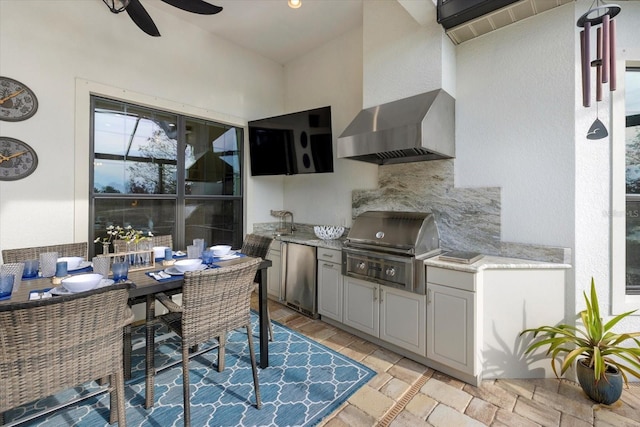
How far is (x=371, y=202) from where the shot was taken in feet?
11.3

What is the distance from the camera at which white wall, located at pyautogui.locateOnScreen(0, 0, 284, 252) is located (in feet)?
8.04

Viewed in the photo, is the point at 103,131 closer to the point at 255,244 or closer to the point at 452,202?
the point at 255,244

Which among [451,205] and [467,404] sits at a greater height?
[451,205]

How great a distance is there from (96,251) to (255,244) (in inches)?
65.1

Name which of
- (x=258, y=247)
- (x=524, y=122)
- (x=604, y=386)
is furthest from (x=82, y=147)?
(x=604, y=386)

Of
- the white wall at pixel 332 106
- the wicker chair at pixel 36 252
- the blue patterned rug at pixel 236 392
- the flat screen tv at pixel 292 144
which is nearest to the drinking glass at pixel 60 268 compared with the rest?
the wicker chair at pixel 36 252

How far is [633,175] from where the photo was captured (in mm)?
2273

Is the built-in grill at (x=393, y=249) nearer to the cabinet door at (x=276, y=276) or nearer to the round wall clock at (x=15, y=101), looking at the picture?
the cabinet door at (x=276, y=276)

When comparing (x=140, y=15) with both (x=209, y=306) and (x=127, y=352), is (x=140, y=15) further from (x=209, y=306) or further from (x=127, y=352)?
(x=127, y=352)

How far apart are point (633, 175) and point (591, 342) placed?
136 centimetres

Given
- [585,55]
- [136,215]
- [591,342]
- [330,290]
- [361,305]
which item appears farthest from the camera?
[136,215]

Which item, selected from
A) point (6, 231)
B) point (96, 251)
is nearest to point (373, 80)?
point (96, 251)

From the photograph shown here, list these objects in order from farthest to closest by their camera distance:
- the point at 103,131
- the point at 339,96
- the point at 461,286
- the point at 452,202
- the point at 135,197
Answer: the point at 339,96, the point at 135,197, the point at 103,131, the point at 452,202, the point at 461,286

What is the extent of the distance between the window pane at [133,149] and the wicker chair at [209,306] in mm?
1811
